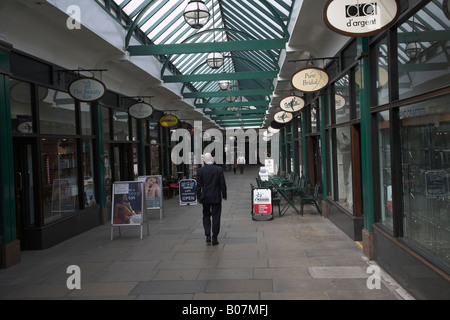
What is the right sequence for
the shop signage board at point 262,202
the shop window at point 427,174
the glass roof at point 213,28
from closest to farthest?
the shop window at point 427,174 < the shop signage board at point 262,202 < the glass roof at point 213,28

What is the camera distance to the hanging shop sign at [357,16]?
4.68 metres

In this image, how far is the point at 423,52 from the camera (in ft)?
15.2

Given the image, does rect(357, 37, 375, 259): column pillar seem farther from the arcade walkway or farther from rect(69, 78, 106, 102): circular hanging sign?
rect(69, 78, 106, 102): circular hanging sign

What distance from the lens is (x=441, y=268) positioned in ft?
13.5

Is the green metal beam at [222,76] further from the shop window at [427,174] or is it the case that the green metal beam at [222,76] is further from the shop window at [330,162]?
the shop window at [427,174]

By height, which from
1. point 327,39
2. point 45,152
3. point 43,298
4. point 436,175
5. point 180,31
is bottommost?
point 43,298

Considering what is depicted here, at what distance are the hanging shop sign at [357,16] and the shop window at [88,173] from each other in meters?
7.31

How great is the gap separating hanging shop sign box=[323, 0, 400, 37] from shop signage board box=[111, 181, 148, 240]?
5427 mm

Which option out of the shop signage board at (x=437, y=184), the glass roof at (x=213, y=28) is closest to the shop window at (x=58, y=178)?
the glass roof at (x=213, y=28)

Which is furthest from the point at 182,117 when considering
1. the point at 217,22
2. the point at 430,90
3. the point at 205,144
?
the point at 430,90

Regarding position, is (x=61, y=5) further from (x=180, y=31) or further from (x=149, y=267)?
(x=180, y=31)

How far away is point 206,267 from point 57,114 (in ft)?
16.3

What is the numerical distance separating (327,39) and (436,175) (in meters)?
5.67

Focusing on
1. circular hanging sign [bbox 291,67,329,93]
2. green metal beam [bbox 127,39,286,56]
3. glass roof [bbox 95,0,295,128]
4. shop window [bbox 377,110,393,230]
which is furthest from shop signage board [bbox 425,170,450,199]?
green metal beam [bbox 127,39,286,56]
